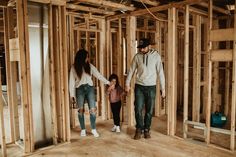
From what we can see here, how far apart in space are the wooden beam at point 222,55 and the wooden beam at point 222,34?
0.54ft

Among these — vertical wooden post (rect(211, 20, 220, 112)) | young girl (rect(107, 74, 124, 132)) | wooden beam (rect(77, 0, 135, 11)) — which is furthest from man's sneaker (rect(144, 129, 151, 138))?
wooden beam (rect(77, 0, 135, 11))

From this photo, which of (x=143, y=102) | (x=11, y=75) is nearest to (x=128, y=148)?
(x=143, y=102)

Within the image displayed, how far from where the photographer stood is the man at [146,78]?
372cm

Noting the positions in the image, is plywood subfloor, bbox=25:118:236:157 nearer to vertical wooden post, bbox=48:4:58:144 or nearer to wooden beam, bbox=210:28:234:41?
vertical wooden post, bbox=48:4:58:144

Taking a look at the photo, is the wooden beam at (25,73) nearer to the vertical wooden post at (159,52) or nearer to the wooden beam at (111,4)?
the wooden beam at (111,4)

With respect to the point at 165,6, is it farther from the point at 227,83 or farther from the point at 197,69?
the point at 227,83

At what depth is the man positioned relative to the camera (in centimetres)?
372

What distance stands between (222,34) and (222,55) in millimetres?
288

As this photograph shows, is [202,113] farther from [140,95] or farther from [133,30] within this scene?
[133,30]

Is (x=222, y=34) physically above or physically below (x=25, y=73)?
above

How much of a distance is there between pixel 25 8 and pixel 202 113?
13.2 feet

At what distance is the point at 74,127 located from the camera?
445 cm

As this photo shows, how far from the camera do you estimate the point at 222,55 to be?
10.7ft

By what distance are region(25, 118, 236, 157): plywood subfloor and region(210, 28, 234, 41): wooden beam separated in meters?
1.55
